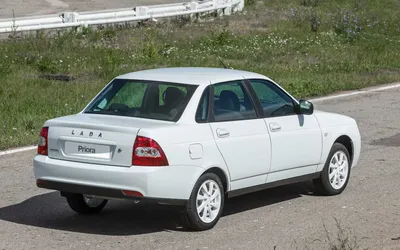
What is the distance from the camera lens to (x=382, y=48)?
27641mm

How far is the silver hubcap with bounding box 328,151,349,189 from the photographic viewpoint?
11.3 m

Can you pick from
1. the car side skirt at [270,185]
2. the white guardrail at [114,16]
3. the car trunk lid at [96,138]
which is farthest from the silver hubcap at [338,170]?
the white guardrail at [114,16]

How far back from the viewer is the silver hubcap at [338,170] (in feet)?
37.0

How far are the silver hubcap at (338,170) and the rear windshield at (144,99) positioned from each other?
2.19 m

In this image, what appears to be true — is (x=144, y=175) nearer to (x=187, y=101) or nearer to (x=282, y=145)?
(x=187, y=101)

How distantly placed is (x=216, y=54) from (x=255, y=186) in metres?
15.4

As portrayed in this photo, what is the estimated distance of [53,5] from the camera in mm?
38750

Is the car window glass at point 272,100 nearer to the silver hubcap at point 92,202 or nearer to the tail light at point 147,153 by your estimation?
the tail light at point 147,153

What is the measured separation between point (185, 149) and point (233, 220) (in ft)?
4.04

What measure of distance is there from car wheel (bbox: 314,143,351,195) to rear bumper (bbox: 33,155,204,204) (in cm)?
225

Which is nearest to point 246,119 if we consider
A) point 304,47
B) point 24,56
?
point 24,56

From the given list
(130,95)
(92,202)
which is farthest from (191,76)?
(92,202)

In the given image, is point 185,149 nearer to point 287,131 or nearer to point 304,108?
point 287,131

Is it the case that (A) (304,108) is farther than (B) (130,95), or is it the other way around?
(A) (304,108)
